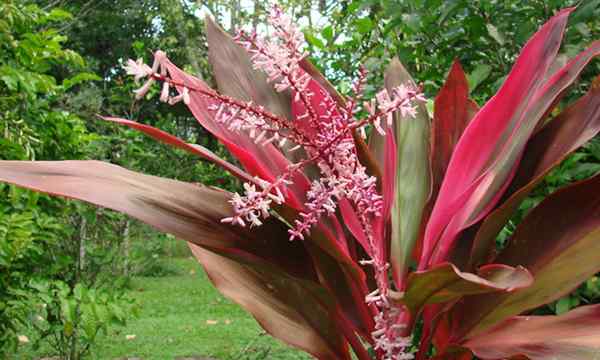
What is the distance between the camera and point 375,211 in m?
0.75

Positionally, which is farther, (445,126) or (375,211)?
(445,126)

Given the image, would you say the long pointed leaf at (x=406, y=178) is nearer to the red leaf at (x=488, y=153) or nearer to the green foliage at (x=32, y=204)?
the red leaf at (x=488, y=153)

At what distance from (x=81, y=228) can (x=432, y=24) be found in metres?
2.18

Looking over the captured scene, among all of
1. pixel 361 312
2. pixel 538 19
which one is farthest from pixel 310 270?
pixel 538 19

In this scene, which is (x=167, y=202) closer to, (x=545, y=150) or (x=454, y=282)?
(x=454, y=282)

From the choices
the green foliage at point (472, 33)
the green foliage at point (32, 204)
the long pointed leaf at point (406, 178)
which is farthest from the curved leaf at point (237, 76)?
the green foliage at point (32, 204)

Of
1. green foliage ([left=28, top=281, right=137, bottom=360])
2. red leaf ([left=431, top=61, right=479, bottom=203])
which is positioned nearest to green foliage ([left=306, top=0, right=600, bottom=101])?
red leaf ([left=431, top=61, right=479, bottom=203])

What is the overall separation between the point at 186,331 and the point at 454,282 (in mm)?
4207

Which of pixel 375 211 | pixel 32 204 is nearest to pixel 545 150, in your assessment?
pixel 375 211

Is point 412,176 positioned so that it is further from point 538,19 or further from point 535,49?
point 538,19

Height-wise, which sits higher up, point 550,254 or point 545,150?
point 545,150

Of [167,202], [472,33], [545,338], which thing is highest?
[472,33]

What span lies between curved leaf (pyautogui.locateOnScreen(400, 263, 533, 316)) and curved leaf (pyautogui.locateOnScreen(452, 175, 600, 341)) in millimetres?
160

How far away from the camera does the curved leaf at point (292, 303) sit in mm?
897
